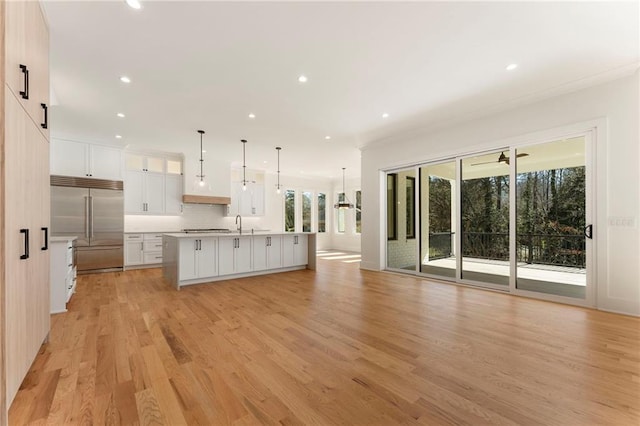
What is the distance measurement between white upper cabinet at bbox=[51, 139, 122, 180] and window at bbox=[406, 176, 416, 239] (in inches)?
266

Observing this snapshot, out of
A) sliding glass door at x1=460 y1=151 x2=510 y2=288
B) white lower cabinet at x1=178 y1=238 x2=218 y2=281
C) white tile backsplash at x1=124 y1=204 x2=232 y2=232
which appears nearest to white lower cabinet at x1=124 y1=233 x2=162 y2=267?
white tile backsplash at x1=124 y1=204 x2=232 y2=232

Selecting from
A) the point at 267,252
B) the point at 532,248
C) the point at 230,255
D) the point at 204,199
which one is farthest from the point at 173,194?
the point at 532,248

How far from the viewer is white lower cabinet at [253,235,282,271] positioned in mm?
5906

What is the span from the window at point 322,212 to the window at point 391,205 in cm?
533

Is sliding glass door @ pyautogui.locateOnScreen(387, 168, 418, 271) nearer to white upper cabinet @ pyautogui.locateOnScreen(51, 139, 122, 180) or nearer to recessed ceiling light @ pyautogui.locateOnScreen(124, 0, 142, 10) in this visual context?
recessed ceiling light @ pyautogui.locateOnScreen(124, 0, 142, 10)

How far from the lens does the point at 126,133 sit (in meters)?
5.86

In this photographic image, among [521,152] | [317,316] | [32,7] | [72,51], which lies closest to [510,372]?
[317,316]

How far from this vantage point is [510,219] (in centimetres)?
454

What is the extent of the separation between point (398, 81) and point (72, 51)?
12.3ft

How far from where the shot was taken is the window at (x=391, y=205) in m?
6.54

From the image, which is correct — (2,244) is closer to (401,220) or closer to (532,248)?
(532,248)

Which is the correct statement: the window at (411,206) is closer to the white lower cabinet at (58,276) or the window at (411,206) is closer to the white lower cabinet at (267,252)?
the white lower cabinet at (267,252)

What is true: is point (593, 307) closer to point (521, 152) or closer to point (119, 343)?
point (521, 152)

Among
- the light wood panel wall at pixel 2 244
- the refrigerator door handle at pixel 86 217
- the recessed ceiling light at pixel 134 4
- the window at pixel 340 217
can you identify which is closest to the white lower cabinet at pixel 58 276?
the light wood panel wall at pixel 2 244
